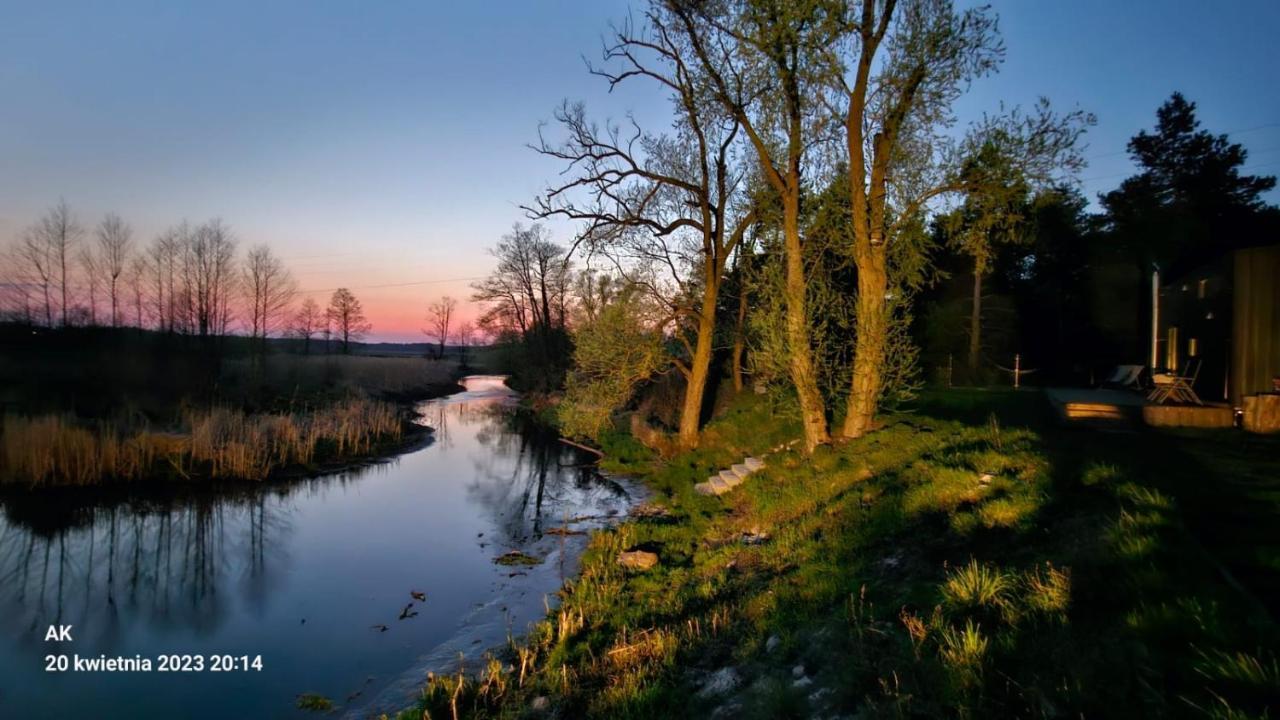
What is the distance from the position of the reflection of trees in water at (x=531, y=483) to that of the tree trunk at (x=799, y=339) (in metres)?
5.42

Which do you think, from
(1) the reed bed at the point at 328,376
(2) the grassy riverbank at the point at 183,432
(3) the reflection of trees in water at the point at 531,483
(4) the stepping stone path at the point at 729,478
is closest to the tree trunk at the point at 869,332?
(4) the stepping stone path at the point at 729,478

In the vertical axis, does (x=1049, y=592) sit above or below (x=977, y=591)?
above

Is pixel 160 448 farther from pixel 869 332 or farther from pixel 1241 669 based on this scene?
pixel 1241 669

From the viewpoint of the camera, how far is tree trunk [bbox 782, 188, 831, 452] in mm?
11406

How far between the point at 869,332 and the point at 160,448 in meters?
17.6

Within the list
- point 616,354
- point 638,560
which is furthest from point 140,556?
point 616,354

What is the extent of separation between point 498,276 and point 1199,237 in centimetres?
3773

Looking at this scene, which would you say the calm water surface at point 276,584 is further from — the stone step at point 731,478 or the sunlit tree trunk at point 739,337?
the sunlit tree trunk at point 739,337

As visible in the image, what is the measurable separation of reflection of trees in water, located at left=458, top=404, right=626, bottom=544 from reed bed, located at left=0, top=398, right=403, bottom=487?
527cm

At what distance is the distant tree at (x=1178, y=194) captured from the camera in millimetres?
26125

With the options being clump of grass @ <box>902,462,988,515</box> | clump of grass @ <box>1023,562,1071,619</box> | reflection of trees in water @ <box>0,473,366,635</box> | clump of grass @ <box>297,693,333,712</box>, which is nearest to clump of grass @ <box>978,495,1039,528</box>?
clump of grass @ <box>902,462,988,515</box>

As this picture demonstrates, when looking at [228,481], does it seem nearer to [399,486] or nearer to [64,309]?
[399,486]

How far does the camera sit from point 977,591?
444cm

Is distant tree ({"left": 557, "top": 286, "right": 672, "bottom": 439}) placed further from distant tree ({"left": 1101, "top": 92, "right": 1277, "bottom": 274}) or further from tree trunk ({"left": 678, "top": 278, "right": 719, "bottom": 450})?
distant tree ({"left": 1101, "top": 92, "right": 1277, "bottom": 274})
